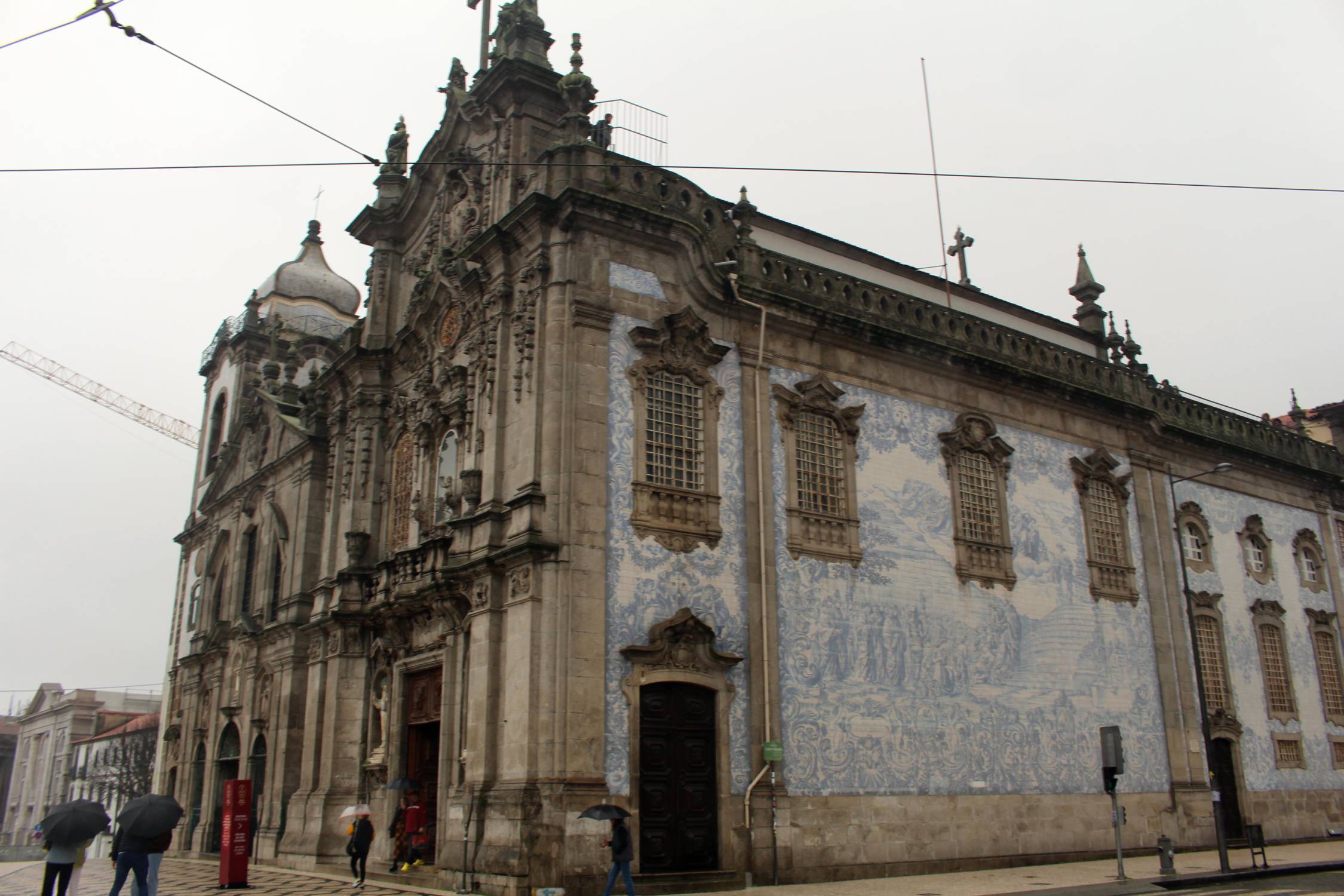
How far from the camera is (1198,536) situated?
29531 millimetres

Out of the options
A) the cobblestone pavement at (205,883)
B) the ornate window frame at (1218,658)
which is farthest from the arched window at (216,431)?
the ornate window frame at (1218,658)

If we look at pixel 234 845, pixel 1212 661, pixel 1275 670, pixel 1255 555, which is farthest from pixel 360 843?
pixel 1255 555

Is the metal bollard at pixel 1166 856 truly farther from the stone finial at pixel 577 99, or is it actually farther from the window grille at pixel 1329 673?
the stone finial at pixel 577 99

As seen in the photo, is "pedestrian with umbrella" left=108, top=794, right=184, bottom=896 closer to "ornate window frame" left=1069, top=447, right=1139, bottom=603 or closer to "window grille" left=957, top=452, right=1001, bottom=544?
"window grille" left=957, top=452, right=1001, bottom=544

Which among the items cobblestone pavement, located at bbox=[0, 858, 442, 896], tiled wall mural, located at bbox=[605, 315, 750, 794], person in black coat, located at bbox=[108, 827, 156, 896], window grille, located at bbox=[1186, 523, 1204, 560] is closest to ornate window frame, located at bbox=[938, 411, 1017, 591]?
tiled wall mural, located at bbox=[605, 315, 750, 794]

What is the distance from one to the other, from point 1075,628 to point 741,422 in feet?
32.1

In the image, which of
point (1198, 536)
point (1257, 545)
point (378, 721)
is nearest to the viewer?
point (378, 721)

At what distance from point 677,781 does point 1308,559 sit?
2363cm

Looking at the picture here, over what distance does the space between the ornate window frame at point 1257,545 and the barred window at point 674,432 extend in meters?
18.3

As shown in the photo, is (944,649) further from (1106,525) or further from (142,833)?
(142,833)

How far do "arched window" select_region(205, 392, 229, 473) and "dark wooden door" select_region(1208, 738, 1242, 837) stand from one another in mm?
34002

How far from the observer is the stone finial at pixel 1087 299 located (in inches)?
1256

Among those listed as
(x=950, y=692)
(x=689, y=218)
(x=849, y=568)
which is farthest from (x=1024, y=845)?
(x=689, y=218)

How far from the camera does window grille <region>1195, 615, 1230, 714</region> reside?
90.0 feet
